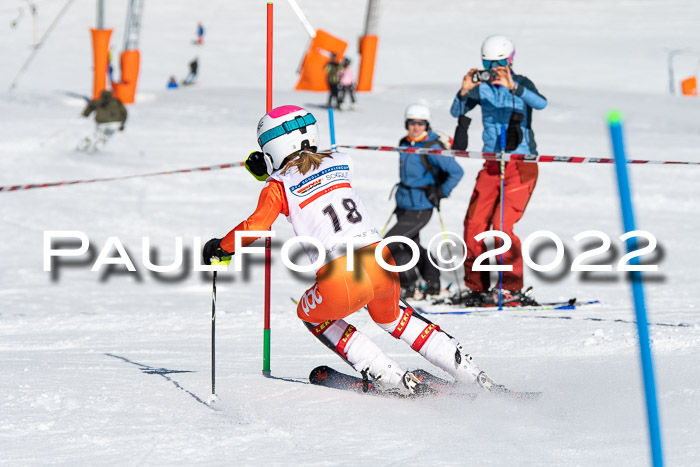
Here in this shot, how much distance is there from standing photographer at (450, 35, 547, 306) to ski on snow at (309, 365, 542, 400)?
3146 mm

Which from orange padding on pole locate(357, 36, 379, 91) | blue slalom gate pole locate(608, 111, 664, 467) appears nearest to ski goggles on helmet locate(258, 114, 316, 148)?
blue slalom gate pole locate(608, 111, 664, 467)

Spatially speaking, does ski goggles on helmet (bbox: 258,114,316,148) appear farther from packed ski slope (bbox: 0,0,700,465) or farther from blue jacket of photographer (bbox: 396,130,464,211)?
blue jacket of photographer (bbox: 396,130,464,211)

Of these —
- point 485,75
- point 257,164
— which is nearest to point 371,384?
point 257,164

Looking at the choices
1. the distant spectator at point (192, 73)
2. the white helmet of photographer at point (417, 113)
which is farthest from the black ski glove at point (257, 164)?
the distant spectator at point (192, 73)

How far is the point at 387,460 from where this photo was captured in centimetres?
361

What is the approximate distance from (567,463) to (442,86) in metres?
23.7

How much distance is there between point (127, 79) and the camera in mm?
23422

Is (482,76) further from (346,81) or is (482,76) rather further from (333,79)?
(346,81)

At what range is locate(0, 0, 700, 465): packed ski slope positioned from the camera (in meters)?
3.85

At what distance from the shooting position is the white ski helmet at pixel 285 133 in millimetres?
4539

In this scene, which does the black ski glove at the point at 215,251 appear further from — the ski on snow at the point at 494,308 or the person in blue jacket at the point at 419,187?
the person in blue jacket at the point at 419,187

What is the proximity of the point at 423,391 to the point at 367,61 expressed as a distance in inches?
865

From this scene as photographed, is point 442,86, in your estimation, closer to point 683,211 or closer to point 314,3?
point 683,211

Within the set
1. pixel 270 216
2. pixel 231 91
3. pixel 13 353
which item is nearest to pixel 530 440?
pixel 270 216
